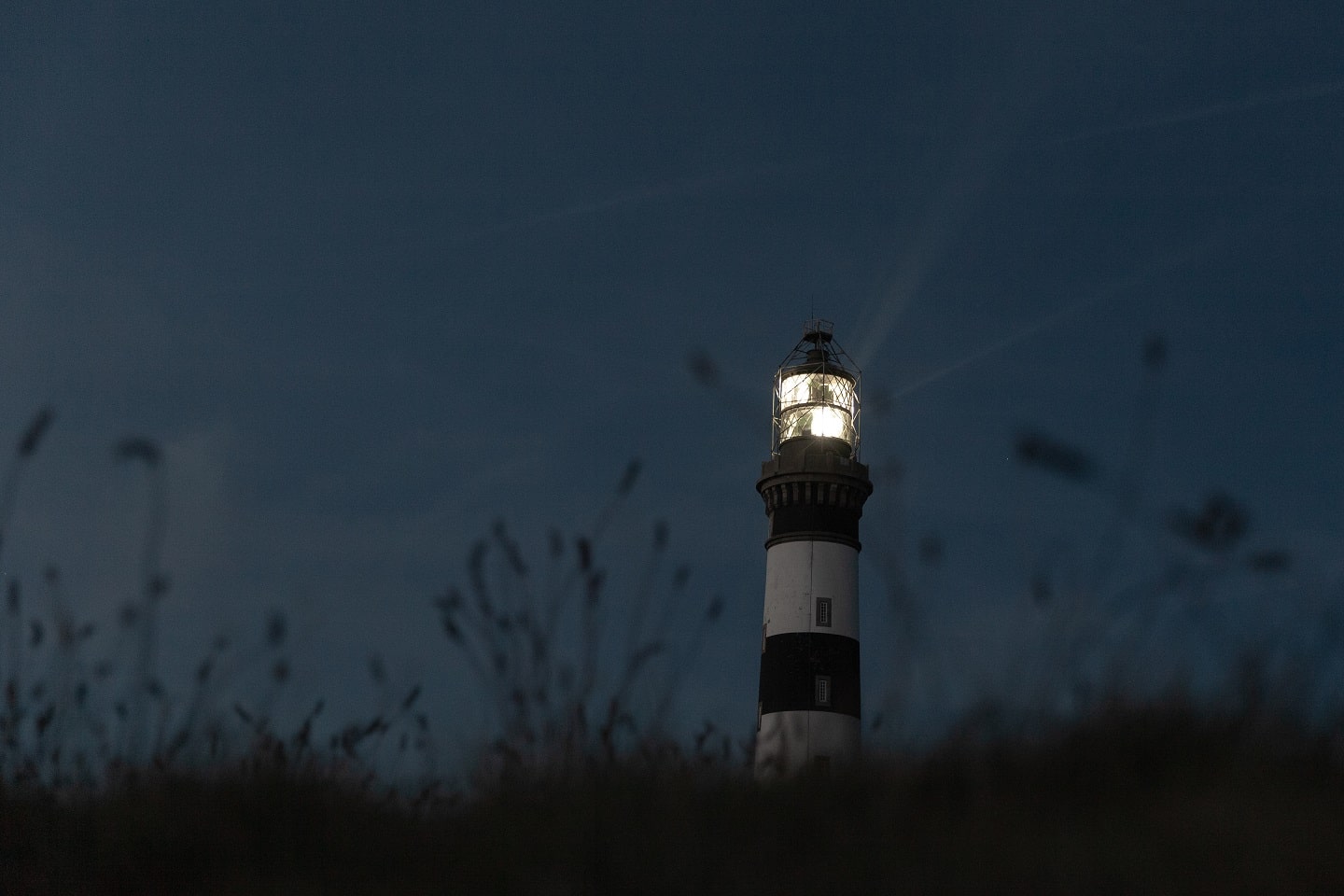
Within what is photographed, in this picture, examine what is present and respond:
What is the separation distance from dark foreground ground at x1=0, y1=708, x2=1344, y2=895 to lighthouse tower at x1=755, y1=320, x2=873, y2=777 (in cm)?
1693

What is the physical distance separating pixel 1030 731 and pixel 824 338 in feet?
71.3

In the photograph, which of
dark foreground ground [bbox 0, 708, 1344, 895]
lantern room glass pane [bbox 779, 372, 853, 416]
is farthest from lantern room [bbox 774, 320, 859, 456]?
dark foreground ground [bbox 0, 708, 1344, 895]

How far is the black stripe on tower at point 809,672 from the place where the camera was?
24219 millimetres

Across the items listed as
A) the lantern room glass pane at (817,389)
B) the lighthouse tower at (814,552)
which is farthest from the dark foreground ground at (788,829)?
the lantern room glass pane at (817,389)

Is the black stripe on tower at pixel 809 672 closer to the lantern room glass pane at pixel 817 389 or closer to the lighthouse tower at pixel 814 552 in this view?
the lighthouse tower at pixel 814 552

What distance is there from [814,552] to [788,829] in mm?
20638

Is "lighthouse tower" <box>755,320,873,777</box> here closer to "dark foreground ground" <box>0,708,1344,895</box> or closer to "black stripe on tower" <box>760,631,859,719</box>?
"black stripe on tower" <box>760,631,859,719</box>

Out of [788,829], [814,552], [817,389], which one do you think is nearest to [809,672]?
[814,552]

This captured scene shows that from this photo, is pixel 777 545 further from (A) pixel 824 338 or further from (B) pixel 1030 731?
(B) pixel 1030 731

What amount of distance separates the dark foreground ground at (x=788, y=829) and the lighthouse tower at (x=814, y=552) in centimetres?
1693

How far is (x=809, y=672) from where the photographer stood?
80.2 feet

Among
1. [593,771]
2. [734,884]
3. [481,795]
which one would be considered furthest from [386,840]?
[734,884]

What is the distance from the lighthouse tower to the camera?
2431 centimetres

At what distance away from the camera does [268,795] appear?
19.8 ft
